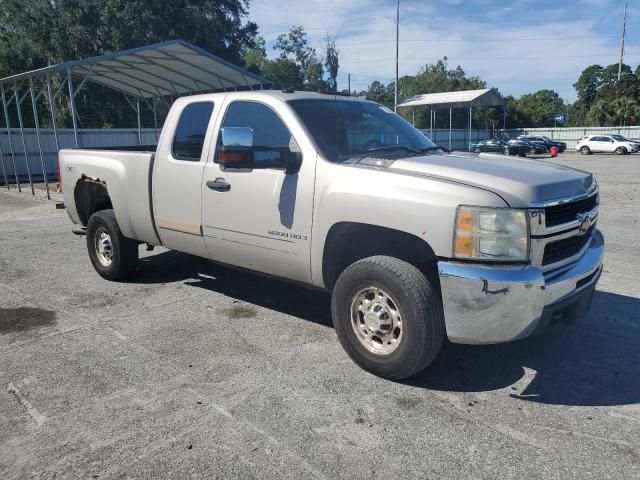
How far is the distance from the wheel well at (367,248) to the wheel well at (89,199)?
12.2 ft

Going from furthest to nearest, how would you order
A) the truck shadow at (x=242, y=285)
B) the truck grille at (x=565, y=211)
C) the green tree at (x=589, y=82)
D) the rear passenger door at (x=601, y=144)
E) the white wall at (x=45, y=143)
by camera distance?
the green tree at (x=589, y=82)
the rear passenger door at (x=601, y=144)
the white wall at (x=45, y=143)
the truck shadow at (x=242, y=285)
the truck grille at (x=565, y=211)

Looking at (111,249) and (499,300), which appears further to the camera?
(111,249)

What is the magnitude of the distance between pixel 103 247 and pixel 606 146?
41.5 m

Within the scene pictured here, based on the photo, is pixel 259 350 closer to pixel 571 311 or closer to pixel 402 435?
pixel 402 435

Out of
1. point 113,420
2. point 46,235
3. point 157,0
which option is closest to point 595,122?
point 157,0

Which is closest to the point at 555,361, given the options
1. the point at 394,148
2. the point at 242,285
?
the point at 394,148

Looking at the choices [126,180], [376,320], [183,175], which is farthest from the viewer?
[126,180]

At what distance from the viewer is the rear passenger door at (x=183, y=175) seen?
4914 millimetres

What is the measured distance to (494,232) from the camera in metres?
3.23

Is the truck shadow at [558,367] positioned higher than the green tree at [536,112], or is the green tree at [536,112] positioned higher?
the green tree at [536,112]

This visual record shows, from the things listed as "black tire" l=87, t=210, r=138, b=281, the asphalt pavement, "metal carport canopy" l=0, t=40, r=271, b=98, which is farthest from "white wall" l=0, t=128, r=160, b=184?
the asphalt pavement

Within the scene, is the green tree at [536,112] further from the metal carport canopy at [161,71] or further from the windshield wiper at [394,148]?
the windshield wiper at [394,148]

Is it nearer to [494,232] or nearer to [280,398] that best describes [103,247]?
[280,398]

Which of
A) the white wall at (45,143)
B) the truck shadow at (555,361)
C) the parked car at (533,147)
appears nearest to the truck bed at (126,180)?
the truck shadow at (555,361)
